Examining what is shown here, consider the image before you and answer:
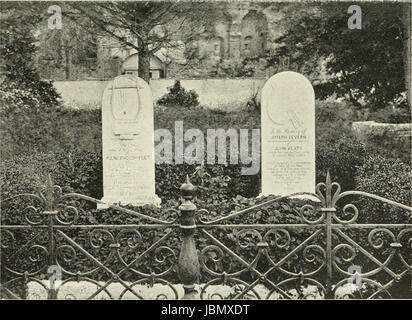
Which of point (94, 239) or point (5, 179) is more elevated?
point (5, 179)

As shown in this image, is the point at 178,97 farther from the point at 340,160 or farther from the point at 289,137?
the point at 340,160

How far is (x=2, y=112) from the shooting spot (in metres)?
7.41

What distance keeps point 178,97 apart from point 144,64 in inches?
27.8

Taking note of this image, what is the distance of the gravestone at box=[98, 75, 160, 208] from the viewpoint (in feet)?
22.8

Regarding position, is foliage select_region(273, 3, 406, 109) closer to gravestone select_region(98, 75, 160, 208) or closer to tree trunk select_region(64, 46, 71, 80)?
gravestone select_region(98, 75, 160, 208)

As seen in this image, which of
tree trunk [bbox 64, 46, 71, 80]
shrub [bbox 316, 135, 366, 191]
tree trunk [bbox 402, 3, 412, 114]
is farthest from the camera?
tree trunk [bbox 64, 46, 71, 80]

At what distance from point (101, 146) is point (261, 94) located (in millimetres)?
2484

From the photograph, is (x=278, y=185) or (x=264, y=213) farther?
(x=278, y=185)

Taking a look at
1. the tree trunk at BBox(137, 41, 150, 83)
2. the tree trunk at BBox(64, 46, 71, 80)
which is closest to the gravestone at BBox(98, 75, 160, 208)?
the tree trunk at BBox(137, 41, 150, 83)

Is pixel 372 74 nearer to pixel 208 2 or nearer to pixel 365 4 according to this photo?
pixel 365 4

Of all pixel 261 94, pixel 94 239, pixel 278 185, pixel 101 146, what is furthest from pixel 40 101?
pixel 278 185

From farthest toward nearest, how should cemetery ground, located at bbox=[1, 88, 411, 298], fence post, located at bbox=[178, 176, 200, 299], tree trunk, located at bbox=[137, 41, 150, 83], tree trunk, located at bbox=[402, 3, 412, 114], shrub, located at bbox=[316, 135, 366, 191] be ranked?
tree trunk, located at bbox=[137, 41, 150, 83] → shrub, located at bbox=[316, 135, 366, 191] → tree trunk, located at bbox=[402, 3, 412, 114] → cemetery ground, located at bbox=[1, 88, 411, 298] → fence post, located at bbox=[178, 176, 200, 299]

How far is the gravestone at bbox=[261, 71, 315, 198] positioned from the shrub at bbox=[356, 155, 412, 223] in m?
0.76

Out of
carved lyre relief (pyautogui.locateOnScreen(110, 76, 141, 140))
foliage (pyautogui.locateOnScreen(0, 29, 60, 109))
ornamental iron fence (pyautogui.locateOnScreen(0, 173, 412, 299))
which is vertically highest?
foliage (pyautogui.locateOnScreen(0, 29, 60, 109))
